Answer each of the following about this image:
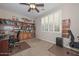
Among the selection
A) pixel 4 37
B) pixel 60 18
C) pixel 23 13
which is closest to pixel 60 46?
pixel 60 18

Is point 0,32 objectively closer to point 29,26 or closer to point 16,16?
point 16,16

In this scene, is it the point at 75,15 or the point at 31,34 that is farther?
the point at 31,34

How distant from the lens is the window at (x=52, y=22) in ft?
7.06

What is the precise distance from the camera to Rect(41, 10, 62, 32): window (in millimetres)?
2151

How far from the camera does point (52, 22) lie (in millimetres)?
2215

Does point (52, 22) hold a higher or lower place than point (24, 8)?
lower

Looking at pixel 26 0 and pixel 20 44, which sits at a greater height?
pixel 26 0

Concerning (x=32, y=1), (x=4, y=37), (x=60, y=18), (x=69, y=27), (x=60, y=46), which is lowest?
(x=60, y=46)

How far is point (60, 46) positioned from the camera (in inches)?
84.7

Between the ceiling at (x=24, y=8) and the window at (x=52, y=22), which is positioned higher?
the ceiling at (x=24, y=8)

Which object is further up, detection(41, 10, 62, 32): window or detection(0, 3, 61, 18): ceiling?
detection(0, 3, 61, 18): ceiling

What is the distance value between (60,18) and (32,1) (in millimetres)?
667

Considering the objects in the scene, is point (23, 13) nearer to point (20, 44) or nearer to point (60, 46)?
point (20, 44)

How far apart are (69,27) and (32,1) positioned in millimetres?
919
